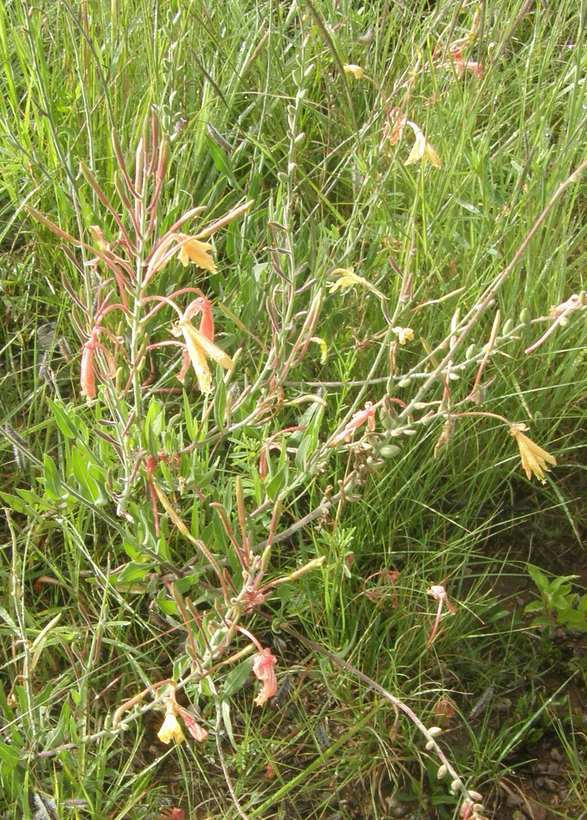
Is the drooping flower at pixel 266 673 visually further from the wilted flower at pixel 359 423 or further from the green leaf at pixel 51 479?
the green leaf at pixel 51 479

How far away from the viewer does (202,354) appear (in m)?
1.13

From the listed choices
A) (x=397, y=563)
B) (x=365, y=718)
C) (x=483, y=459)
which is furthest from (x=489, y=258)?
(x=365, y=718)

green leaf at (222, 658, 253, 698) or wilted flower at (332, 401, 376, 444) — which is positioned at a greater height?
wilted flower at (332, 401, 376, 444)

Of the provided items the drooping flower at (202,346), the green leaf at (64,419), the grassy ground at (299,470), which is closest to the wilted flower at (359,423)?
the grassy ground at (299,470)

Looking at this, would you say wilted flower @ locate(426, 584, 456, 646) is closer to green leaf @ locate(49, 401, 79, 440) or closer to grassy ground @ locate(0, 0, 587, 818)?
grassy ground @ locate(0, 0, 587, 818)

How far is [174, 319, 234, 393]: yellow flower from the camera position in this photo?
3.60 ft

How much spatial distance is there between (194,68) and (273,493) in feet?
3.74

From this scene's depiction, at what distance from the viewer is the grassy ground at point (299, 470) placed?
1.44 m

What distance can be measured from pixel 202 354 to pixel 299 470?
1.28 ft

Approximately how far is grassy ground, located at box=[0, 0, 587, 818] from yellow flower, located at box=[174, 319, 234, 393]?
0.20 m

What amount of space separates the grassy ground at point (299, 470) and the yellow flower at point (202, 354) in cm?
20

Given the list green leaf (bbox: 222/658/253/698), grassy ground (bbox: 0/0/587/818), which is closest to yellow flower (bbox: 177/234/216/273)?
grassy ground (bbox: 0/0/587/818)

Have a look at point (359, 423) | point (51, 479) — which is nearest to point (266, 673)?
point (359, 423)

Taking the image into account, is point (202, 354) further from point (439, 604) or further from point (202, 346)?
point (439, 604)
